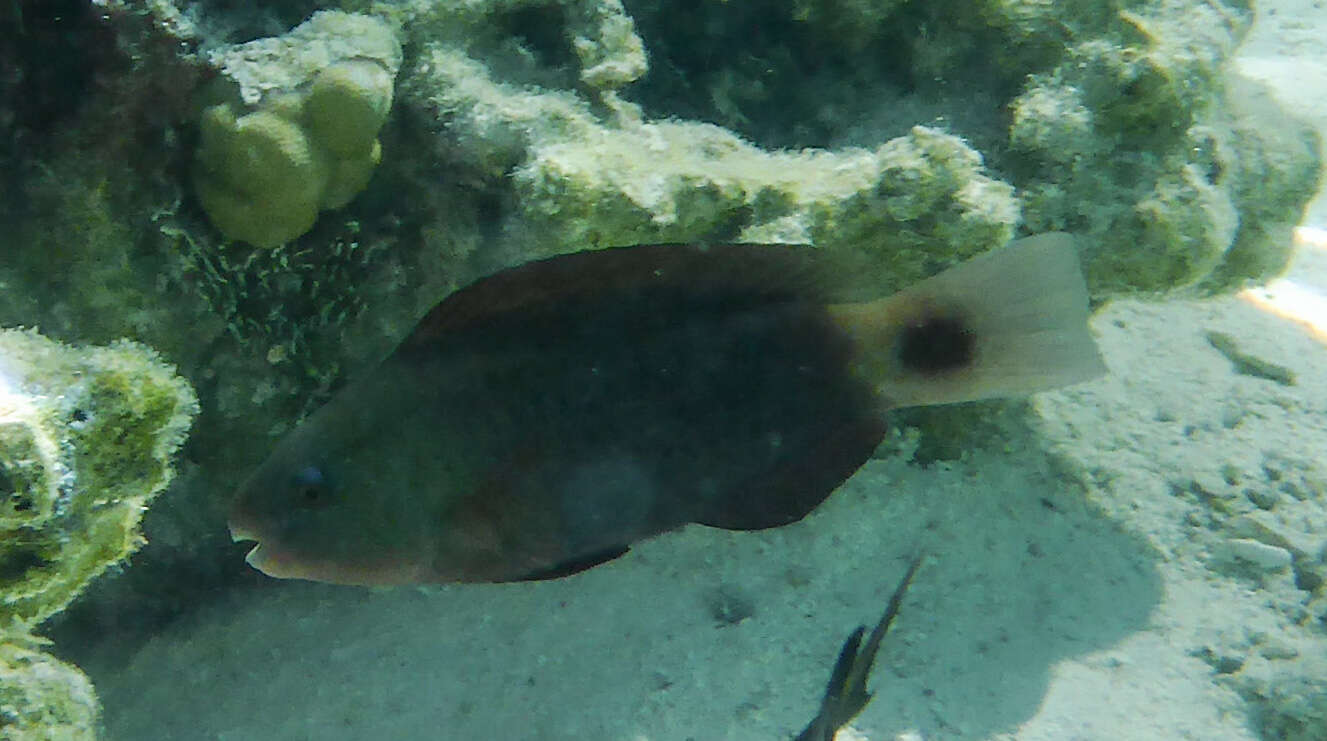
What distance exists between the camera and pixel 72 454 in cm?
156

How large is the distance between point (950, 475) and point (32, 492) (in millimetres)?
2738

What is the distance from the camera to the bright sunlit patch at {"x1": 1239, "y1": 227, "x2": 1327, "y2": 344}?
172 inches

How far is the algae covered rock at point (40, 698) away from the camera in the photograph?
1.85 meters

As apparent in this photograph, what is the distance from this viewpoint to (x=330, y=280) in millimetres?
2543

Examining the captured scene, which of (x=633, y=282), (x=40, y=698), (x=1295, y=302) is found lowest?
(x=1295, y=302)

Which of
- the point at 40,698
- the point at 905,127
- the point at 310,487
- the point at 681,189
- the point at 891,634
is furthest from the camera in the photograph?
the point at 905,127

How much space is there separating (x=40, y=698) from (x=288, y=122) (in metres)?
1.39

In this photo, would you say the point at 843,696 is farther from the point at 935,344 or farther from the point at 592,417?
the point at 592,417

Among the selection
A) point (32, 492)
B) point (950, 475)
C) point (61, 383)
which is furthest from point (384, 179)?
point (950, 475)

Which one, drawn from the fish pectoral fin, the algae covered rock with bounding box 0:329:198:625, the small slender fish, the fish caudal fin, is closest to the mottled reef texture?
the algae covered rock with bounding box 0:329:198:625

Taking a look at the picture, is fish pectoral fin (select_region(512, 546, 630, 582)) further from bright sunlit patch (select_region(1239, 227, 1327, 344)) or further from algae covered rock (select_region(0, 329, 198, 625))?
bright sunlit patch (select_region(1239, 227, 1327, 344))

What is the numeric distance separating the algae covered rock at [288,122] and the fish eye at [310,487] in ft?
3.40

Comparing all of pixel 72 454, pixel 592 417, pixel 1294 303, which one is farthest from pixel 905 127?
pixel 1294 303

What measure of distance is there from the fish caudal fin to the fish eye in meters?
0.93
